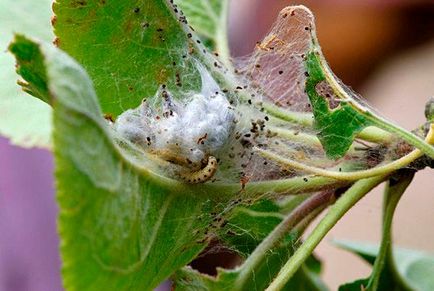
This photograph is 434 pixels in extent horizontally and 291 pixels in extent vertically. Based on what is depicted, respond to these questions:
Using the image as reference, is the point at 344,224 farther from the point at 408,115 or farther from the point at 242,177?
the point at 242,177

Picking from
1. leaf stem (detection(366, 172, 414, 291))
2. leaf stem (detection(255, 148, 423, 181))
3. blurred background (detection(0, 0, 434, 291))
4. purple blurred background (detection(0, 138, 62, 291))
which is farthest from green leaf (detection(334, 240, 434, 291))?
purple blurred background (detection(0, 138, 62, 291))

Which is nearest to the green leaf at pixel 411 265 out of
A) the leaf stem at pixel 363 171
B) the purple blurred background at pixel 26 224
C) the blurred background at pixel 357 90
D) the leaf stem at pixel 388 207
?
the blurred background at pixel 357 90

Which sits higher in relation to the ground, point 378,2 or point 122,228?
point 378,2

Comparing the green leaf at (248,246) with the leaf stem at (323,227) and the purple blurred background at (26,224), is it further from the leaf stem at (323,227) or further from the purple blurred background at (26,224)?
the purple blurred background at (26,224)

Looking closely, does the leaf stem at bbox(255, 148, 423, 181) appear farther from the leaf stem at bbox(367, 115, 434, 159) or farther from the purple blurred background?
the purple blurred background

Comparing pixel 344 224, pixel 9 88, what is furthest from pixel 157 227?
pixel 344 224

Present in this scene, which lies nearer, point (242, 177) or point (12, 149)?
point (242, 177)

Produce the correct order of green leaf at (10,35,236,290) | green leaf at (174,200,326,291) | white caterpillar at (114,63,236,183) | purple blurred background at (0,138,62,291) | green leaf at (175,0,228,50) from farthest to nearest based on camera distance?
purple blurred background at (0,138,62,291), green leaf at (175,0,228,50), green leaf at (174,200,326,291), white caterpillar at (114,63,236,183), green leaf at (10,35,236,290)
